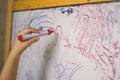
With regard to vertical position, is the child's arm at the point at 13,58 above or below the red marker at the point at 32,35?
below

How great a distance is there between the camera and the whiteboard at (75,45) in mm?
888

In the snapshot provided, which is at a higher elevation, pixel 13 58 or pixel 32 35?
pixel 32 35

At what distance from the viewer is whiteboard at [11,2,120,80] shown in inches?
34.9

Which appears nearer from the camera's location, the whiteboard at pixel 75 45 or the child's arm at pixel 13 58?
the whiteboard at pixel 75 45

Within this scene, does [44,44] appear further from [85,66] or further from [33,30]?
[85,66]

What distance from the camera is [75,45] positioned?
0.98m

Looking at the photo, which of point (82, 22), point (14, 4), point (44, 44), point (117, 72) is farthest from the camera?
point (14, 4)

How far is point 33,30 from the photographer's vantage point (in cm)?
102

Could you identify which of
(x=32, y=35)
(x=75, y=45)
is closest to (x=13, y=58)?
(x=32, y=35)

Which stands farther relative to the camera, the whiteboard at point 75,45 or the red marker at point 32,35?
the red marker at point 32,35

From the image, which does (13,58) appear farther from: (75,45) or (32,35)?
(75,45)

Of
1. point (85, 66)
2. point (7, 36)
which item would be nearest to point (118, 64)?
point (85, 66)

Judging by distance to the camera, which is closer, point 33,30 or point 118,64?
point 118,64

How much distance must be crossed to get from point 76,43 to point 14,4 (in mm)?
461
